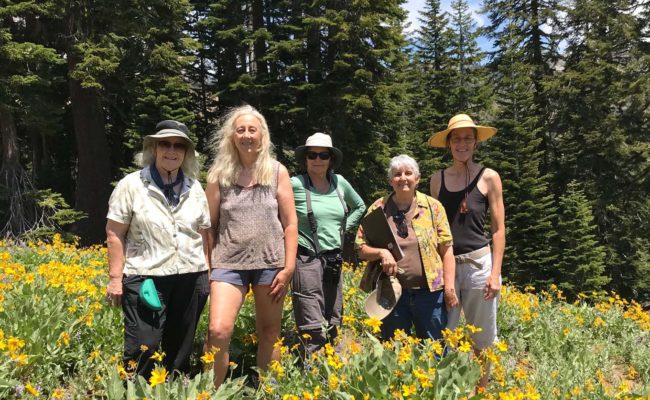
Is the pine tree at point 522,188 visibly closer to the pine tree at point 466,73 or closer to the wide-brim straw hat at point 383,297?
the pine tree at point 466,73

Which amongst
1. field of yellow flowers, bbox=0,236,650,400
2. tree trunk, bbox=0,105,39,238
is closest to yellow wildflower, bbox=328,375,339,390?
field of yellow flowers, bbox=0,236,650,400

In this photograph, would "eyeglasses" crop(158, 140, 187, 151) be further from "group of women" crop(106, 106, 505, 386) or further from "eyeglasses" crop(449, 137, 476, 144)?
Answer: "eyeglasses" crop(449, 137, 476, 144)

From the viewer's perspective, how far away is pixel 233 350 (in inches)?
164

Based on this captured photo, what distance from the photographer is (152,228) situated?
3.08 meters

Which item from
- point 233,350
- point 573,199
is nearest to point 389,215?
point 233,350

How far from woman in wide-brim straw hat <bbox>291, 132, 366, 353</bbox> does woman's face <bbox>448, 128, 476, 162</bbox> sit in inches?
35.3

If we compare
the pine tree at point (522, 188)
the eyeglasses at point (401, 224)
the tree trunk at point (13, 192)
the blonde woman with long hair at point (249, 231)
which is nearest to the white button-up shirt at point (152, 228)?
the blonde woman with long hair at point (249, 231)

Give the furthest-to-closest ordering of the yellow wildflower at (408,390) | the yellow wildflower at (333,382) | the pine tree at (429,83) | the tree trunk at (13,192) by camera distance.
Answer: the pine tree at (429,83), the tree trunk at (13,192), the yellow wildflower at (333,382), the yellow wildflower at (408,390)

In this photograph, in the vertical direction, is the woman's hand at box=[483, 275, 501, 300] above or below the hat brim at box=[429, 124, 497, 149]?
below

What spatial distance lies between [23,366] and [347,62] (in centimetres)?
1615

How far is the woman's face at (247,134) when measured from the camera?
3.37 metres

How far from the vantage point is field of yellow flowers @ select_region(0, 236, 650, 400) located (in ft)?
9.00

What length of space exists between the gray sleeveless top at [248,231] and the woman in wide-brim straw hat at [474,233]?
1233 millimetres

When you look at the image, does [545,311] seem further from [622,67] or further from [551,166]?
[551,166]
